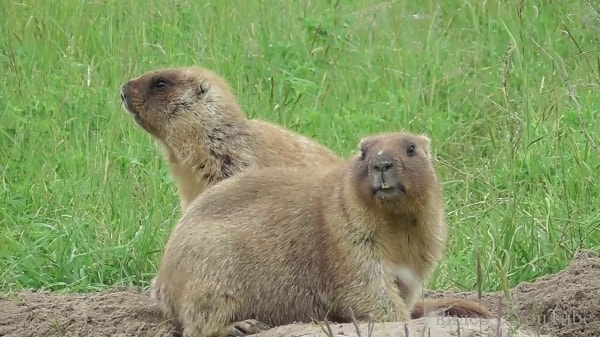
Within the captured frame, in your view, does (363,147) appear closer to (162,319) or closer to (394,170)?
(394,170)

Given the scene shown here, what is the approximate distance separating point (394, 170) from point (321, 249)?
476 millimetres


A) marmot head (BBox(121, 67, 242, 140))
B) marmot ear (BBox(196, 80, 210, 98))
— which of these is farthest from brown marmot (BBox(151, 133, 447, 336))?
marmot ear (BBox(196, 80, 210, 98))

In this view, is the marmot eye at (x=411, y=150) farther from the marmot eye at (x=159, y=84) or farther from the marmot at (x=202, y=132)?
the marmot eye at (x=159, y=84)

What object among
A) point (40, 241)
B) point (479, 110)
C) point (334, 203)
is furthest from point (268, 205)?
point (479, 110)

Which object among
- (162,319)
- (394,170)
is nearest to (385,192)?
(394,170)

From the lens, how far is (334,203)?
17.5ft

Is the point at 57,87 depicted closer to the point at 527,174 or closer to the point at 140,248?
the point at 140,248

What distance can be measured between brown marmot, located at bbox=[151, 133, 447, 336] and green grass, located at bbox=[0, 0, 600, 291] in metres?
0.88

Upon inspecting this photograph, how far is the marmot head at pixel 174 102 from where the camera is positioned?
282 inches

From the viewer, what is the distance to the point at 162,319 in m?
5.66

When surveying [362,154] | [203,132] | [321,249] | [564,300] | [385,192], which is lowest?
[564,300]

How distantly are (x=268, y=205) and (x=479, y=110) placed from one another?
393cm

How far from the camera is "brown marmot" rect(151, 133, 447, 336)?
5160 millimetres

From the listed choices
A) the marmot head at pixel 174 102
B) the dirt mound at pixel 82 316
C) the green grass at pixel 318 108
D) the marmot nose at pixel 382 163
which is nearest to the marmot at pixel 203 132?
the marmot head at pixel 174 102
